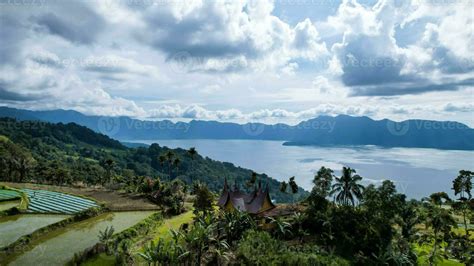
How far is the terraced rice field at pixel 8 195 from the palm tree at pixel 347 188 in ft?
148

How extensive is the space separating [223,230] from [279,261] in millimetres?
9943

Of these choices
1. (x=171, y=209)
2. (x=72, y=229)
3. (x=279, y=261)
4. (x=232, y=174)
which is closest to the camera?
(x=279, y=261)

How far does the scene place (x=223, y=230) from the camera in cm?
3612

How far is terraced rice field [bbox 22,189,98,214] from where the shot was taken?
154 feet

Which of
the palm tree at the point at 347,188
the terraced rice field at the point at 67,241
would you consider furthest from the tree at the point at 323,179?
the terraced rice field at the point at 67,241

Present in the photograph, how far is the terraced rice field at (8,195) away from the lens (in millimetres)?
Result: 50316

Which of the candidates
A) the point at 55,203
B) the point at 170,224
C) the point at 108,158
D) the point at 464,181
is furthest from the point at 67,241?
the point at 108,158

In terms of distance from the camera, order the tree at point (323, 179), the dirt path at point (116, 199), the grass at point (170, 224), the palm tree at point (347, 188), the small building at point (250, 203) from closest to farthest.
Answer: the grass at point (170, 224) → the small building at point (250, 203) → the palm tree at point (347, 188) → the dirt path at point (116, 199) → the tree at point (323, 179)

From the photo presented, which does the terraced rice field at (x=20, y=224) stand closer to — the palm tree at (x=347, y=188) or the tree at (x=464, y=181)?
the palm tree at (x=347, y=188)

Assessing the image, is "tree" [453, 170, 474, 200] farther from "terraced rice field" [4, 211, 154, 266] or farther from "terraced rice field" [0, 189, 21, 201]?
"terraced rice field" [0, 189, 21, 201]

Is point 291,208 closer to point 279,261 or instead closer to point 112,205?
point 279,261

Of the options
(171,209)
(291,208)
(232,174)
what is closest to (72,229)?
(171,209)

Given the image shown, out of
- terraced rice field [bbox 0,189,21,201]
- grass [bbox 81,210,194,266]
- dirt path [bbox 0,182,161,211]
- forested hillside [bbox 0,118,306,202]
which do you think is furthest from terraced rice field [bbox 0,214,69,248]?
forested hillside [bbox 0,118,306,202]

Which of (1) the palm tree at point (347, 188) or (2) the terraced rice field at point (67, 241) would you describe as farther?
(1) the palm tree at point (347, 188)
